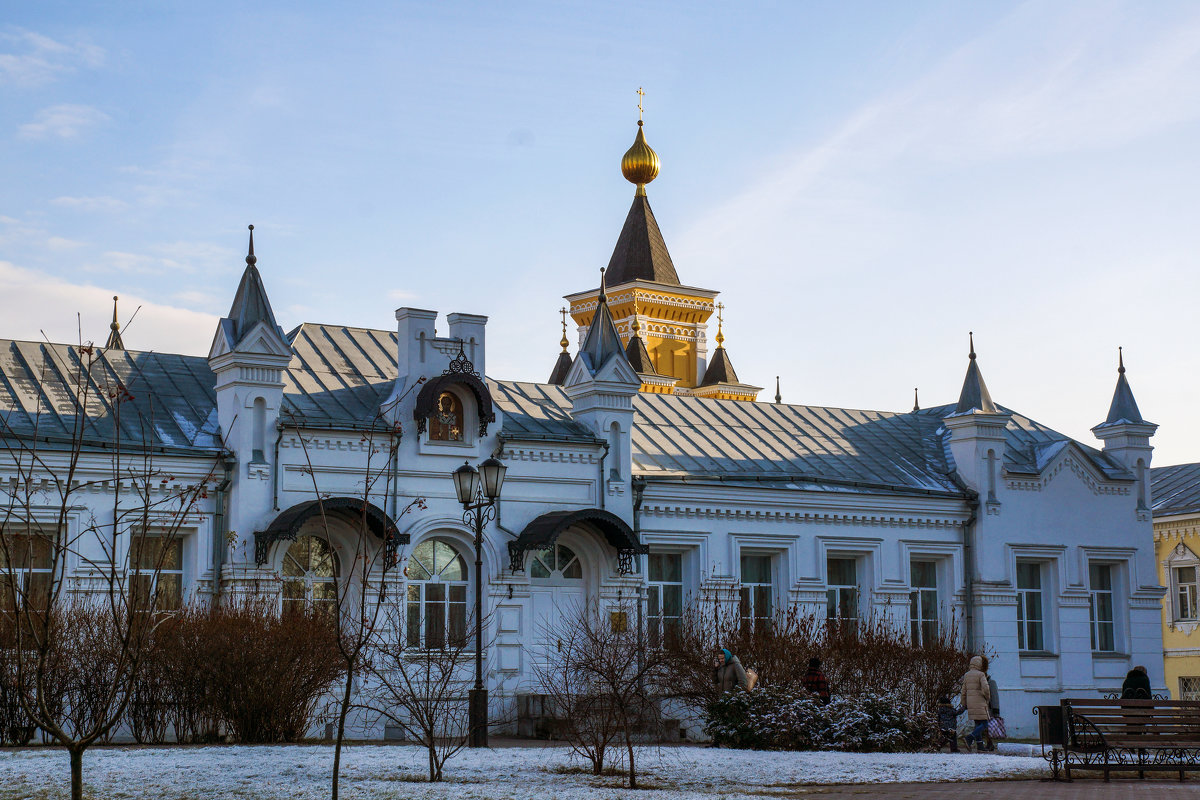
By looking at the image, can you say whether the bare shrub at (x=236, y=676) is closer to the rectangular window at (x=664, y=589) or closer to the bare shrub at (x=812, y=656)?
the bare shrub at (x=812, y=656)

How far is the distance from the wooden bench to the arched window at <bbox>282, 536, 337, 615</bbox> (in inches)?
444

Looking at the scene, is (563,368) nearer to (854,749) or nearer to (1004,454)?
(1004,454)

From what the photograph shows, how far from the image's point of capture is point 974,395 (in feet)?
102

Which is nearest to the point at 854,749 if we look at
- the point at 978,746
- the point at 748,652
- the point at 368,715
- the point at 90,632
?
the point at 978,746

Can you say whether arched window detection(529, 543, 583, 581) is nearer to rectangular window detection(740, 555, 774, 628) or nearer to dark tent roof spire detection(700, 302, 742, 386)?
rectangular window detection(740, 555, 774, 628)

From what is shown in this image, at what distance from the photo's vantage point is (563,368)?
Result: 80500 millimetres

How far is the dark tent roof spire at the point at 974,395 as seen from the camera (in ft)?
102

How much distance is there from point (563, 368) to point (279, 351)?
57524mm

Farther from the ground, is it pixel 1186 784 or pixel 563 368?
pixel 563 368

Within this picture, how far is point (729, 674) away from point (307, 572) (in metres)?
7.17

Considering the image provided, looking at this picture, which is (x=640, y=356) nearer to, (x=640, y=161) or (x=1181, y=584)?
(x=640, y=161)

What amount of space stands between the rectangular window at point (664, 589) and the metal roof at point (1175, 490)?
17.9 metres

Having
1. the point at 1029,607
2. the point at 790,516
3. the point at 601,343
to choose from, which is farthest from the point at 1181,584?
the point at 601,343

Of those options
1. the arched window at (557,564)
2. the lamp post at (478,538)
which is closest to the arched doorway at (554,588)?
the arched window at (557,564)
